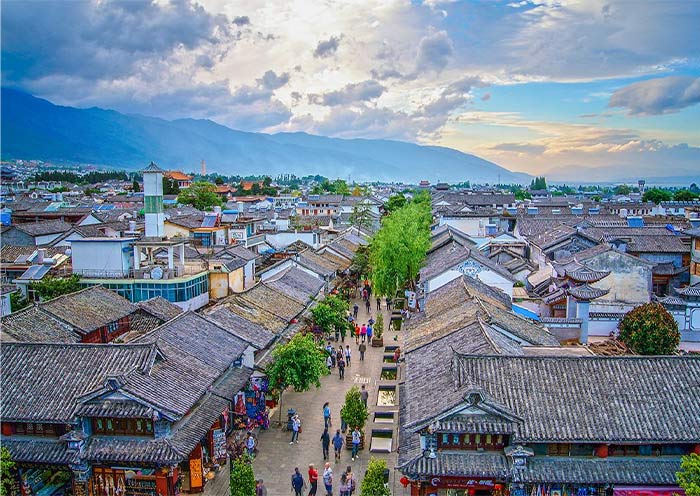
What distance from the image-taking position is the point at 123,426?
17.1 meters

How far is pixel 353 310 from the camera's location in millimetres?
44875

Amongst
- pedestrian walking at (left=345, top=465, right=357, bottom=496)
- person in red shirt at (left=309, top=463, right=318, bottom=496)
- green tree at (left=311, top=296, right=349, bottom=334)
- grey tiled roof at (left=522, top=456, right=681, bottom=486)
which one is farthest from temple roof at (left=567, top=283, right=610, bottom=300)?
person in red shirt at (left=309, top=463, right=318, bottom=496)

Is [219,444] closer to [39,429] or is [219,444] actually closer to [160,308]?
[39,429]

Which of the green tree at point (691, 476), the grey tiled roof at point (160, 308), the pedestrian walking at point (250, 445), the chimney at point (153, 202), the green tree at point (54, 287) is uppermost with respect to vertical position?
the chimney at point (153, 202)

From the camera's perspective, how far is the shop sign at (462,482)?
51.7ft

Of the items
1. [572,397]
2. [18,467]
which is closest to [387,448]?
[572,397]

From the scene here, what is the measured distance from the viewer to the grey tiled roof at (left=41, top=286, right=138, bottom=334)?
85.7ft

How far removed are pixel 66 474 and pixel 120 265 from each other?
760 inches

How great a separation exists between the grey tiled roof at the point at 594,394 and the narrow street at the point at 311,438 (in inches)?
215

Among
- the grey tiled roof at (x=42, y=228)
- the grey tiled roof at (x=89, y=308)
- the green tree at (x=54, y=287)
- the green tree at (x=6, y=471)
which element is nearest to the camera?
the green tree at (x=6, y=471)

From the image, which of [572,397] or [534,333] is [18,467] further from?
[534,333]

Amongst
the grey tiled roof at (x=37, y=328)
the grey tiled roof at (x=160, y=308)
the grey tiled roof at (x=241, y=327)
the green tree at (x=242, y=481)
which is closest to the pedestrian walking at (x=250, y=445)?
the green tree at (x=242, y=481)

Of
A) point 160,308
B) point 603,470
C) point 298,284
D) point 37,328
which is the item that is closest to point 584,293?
point 603,470

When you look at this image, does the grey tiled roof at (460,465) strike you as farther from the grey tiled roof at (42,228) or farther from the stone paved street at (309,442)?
the grey tiled roof at (42,228)
